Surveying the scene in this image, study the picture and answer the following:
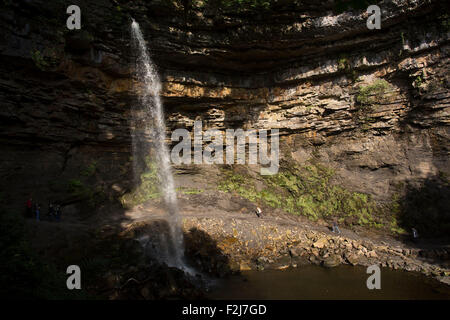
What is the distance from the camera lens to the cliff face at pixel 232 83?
41.3 feet

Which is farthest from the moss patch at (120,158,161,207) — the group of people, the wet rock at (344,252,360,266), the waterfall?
the wet rock at (344,252,360,266)

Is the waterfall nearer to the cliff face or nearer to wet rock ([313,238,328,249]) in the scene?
the cliff face

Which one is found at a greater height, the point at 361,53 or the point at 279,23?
the point at 279,23

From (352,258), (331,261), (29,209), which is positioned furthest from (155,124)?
(352,258)

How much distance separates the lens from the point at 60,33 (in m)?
12.5

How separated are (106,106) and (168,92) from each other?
416 cm

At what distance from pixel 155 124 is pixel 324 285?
14.4 m

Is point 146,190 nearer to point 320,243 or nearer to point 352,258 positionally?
point 320,243

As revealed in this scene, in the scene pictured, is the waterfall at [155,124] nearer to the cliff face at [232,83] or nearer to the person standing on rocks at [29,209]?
the cliff face at [232,83]

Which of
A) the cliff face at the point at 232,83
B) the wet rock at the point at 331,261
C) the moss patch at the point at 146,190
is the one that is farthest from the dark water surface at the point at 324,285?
the moss patch at the point at 146,190

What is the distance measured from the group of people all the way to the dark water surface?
8799 mm

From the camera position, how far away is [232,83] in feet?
58.5

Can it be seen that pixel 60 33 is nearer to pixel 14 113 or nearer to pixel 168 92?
pixel 14 113

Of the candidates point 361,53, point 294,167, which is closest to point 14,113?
point 294,167
